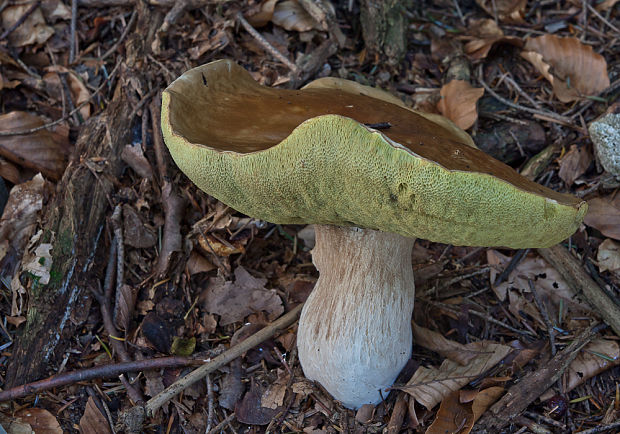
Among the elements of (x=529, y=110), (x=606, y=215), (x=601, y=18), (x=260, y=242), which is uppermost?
(x=601, y=18)

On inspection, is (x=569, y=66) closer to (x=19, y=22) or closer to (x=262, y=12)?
(x=262, y=12)

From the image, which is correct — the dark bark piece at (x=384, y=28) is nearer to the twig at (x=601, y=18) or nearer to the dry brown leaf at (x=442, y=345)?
the twig at (x=601, y=18)

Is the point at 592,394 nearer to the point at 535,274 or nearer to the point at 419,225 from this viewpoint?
the point at 535,274

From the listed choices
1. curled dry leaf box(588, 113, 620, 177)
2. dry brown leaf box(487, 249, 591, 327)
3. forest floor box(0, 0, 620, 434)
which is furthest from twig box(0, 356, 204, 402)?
curled dry leaf box(588, 113, 620, 177)

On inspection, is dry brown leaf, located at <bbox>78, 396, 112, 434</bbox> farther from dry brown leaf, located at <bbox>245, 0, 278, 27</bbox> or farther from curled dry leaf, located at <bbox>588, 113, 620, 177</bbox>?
curled dry leaf, located at <bbox>588, 113, 620, 177</bbox>

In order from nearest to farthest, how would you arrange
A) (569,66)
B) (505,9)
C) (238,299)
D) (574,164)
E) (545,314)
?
(545,314) → (238,299) → (574,164) → (569,66) → (505,9)

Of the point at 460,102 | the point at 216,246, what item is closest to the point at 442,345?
the point at 216,246
